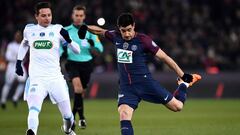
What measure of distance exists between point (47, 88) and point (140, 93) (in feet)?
5.03

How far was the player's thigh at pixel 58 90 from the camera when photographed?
1127 centimetres

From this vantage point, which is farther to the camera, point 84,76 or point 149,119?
point 149,119

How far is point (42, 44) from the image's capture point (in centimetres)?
1117

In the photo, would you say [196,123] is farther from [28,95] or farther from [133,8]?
[133,8]

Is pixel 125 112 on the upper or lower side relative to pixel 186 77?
lower

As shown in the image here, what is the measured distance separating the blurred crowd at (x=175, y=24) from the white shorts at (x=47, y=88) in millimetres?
14382

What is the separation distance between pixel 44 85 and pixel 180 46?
15.9 metres

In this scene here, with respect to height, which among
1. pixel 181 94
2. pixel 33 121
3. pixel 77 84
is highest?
pixel 181 94

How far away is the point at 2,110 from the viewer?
20.6 m

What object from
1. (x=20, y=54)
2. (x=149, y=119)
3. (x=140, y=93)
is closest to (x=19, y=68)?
(x=20, y=54)

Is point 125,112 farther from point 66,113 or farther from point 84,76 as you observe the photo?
point 84,76

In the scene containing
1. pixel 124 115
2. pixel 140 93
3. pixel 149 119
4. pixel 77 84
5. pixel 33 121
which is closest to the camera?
pixel 124 115

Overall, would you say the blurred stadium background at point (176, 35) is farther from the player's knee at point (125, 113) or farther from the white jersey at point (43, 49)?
the player's knee at point (125, 113)

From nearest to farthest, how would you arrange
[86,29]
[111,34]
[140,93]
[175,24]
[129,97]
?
1. [129,97]
2. [140,93]
3. [111,34]
4. [86,29]
5. [175,24]
